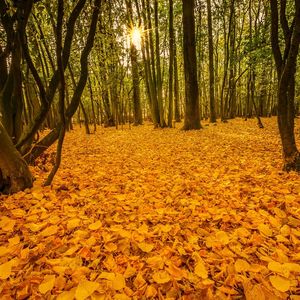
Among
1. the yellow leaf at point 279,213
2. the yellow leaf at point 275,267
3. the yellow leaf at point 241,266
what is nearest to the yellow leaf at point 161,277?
the yellow leaf at point 241,266

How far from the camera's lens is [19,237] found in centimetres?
234

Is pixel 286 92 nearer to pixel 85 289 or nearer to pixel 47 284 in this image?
pixel 85 289

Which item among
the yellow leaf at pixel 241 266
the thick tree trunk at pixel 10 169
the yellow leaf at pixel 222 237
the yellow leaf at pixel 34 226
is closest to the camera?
the yellow leaf at pixel 241 266

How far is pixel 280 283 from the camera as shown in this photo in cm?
167

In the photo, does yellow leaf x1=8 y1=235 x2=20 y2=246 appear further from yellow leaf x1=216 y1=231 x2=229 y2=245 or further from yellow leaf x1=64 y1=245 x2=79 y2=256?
yellow leaf x1=216 y1=231 x2=229 y2=245

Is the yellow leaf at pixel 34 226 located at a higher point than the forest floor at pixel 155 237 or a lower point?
higher

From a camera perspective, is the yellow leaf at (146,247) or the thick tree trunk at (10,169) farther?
the thick tree trunk at (10,169)

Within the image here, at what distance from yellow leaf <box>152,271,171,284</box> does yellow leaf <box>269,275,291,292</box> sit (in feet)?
2.40

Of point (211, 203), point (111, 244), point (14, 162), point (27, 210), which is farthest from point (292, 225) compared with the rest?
point (14, 162)

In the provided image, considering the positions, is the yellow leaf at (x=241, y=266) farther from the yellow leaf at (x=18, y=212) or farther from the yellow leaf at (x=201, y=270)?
the yellow leaf at (x=18, y=212)

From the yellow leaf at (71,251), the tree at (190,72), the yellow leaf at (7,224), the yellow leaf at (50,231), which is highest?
the tree at (190,72)

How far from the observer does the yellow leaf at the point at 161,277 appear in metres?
1.73

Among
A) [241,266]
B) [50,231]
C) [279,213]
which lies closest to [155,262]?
[241,266]

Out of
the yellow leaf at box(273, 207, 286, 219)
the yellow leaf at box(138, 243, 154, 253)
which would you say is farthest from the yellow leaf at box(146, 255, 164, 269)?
the yellow leaf at box(273, 207, 286, 219)
